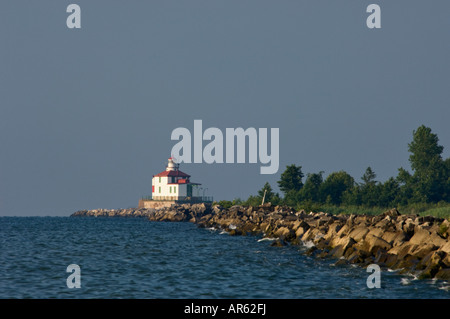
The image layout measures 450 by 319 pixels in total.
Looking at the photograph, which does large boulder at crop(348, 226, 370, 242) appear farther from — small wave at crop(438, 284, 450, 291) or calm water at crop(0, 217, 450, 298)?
small wave at crop(438, 284, 450, 291)

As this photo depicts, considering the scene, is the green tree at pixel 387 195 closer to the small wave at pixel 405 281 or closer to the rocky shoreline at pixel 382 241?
the rocky shoreline at pixel 382 241

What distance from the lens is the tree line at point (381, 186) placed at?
3059 inches

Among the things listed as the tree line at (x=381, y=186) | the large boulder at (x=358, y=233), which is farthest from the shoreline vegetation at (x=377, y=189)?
the large boulder at (x=358, y=233)

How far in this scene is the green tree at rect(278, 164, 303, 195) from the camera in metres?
93.2

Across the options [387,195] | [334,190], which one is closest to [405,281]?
[387,195]

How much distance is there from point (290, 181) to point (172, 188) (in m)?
32.1

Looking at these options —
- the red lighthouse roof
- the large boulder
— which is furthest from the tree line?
the large boulder

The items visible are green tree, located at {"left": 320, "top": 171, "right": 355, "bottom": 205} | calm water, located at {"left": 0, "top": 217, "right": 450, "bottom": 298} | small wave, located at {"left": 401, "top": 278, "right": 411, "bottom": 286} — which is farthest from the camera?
green tree, located at {"left": 320, "top": 171, "right": 355, "bottom": 205}

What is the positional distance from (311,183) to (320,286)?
216 ft

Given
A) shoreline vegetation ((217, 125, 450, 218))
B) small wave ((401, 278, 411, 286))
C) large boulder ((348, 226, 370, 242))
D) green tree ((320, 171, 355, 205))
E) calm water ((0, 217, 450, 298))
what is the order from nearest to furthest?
calm water ((0, 217, 450, 298)) → small wave ((401, 278, 411, 286)) → large boulder ((348, 226, 370, 242)) → shoreline vegetation ((217, 125, 450, 218)) → green tree ((320, 171, 355, 205))

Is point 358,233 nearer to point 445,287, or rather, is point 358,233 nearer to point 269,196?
point 445,287

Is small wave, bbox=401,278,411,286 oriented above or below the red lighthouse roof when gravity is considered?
below

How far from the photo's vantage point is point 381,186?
78.5m
